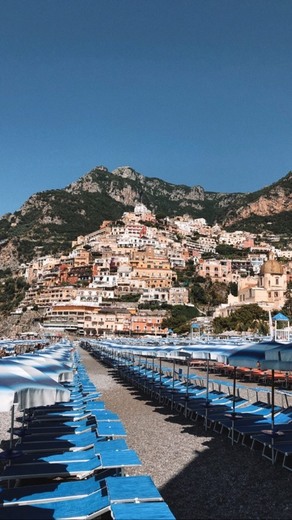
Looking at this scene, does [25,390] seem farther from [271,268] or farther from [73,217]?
[73,217]

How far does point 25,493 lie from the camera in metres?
5.44

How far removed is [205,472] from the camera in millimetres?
7246

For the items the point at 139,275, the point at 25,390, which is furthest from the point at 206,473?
the point at 139,275

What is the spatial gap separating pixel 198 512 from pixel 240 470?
1927mm

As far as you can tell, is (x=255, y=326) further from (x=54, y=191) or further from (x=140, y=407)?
(x=54, y=191)

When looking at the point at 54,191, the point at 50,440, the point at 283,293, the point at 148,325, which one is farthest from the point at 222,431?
the point at 54,191

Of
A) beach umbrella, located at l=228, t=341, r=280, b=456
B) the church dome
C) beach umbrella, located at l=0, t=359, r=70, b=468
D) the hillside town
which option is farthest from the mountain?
beach umbrella, located at l=0, t=359, r=70, b=468

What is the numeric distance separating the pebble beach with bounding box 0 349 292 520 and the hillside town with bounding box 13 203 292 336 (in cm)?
6250

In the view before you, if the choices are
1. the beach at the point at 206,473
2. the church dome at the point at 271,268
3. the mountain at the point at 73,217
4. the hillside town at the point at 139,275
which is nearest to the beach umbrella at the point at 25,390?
the beach at the point at 206,473

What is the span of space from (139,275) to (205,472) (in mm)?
107533

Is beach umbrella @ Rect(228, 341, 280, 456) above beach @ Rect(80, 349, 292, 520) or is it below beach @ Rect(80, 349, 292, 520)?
above

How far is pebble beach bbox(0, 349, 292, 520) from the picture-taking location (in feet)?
18.8

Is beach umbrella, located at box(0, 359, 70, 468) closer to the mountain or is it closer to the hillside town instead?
the hillside town

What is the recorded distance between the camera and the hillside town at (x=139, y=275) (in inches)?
3479
